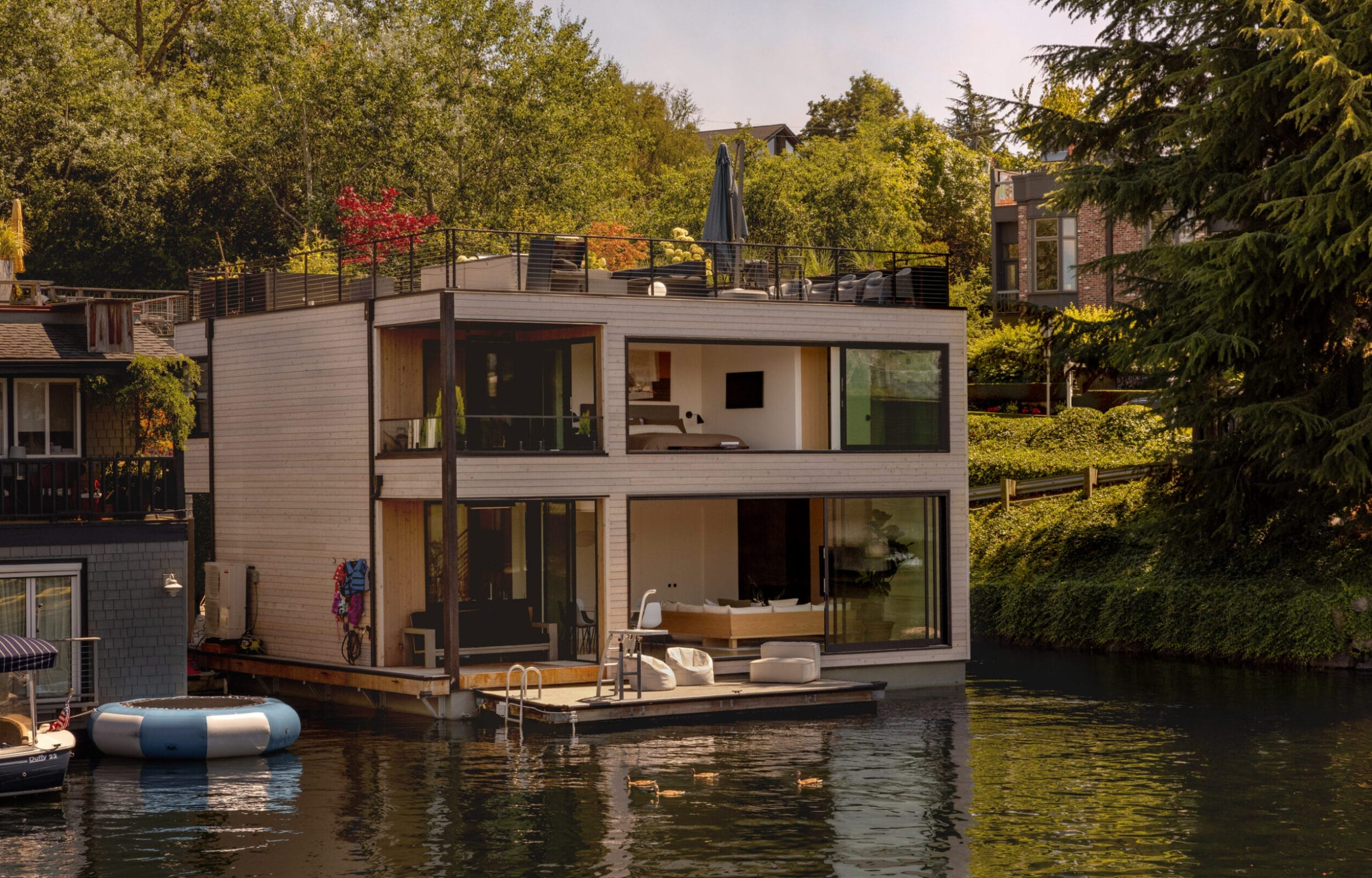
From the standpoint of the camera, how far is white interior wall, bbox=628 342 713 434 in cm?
3100

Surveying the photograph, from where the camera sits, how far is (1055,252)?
182ft

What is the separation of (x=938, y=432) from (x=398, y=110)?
94.7 ft

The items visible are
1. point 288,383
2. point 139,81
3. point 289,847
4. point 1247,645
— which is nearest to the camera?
point 289,847

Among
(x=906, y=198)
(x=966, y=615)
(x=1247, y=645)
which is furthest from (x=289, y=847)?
(x=906, y=198)

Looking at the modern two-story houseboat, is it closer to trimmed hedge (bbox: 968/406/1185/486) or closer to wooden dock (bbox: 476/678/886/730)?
wooden dock (bbox: 476/678/886/730)

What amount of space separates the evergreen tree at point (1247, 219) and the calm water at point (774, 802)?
6818 mm

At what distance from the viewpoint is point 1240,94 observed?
103 feet

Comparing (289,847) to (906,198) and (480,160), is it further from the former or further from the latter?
(906,198)

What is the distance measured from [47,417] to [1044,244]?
120 feet

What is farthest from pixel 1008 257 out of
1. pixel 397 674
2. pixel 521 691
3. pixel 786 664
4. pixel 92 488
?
pixel 92 488

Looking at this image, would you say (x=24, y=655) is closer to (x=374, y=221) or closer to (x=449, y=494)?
(x=449, y=494)

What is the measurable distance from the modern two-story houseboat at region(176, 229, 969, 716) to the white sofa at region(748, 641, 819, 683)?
1056mm

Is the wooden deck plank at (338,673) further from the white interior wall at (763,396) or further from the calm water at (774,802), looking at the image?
the white interior wall at (763,396)

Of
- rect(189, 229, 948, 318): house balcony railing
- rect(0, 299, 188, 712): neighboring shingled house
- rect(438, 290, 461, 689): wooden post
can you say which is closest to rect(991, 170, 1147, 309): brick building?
rect(189, 229, 948, 318): house balcony railing
